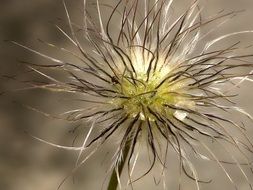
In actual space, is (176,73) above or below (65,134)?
above

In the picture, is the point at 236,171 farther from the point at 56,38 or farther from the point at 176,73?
the point at 176,73

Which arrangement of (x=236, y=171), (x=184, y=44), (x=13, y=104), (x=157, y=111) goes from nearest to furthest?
(x=157, y=111), (x=184, y=44), (x=236, y=171), (x=13, y=104)

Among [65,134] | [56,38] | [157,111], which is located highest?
[56,38]

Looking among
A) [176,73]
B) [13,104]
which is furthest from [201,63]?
[13,104]

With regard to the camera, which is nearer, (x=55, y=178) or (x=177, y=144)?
(x=177, y=144)

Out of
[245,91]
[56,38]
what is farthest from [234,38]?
[56,38]

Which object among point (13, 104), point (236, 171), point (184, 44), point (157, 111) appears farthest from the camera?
point (13, 104)

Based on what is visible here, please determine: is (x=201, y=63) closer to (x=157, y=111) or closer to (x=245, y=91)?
(x=157, y=111)
